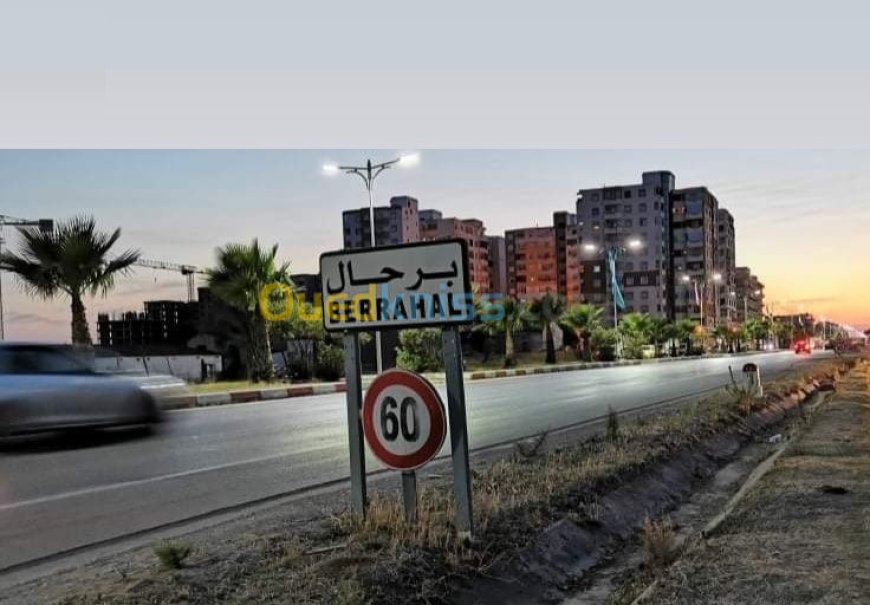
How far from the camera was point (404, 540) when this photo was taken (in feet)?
15.9

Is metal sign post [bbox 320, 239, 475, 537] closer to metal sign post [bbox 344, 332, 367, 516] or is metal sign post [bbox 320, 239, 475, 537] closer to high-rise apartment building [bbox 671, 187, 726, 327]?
metal sign post [bbox 344, 332, 367, 516]

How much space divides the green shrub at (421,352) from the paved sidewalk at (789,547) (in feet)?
95.0

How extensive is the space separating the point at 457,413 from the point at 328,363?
92.0ft

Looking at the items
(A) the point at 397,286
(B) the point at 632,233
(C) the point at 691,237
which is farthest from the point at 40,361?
(C) the point at 691,237

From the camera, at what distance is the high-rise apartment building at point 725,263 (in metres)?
168

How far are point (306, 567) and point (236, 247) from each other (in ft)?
82.0

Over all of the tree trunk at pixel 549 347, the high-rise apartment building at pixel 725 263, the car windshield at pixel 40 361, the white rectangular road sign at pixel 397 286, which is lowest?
the tree trunk at pixel 549 347

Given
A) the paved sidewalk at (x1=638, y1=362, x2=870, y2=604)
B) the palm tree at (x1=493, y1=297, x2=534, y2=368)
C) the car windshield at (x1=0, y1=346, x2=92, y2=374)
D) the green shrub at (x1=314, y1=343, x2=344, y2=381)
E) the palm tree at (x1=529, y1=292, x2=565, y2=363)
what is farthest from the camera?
the palm tree at (x1=529, y1=292, x2=565, y2=363)

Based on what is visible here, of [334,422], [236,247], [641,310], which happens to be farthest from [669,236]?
[334,422]

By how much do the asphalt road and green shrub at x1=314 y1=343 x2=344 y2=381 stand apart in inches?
594

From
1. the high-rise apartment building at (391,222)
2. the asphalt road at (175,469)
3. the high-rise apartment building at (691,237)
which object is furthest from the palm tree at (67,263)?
the high-rise apartment building at (691,237)

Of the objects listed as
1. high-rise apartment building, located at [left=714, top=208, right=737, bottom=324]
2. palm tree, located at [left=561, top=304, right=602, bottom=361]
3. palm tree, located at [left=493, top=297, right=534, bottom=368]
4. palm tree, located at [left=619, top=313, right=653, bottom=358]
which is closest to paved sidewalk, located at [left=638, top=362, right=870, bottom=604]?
palm tree, located at [left=493, top=297, right=534, bottom=368]

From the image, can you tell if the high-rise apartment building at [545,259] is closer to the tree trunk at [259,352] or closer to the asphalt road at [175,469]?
the tree trunk at [259,352]

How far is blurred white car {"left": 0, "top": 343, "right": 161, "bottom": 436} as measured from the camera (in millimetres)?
10570
